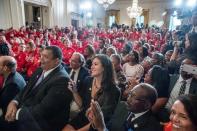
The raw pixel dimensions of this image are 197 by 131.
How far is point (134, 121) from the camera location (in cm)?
170

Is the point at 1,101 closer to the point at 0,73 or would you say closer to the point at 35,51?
the point at 0,73

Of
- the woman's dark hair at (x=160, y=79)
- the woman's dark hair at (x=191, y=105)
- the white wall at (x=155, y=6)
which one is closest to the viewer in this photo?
the woman's dark hair at (x=191, y=105)

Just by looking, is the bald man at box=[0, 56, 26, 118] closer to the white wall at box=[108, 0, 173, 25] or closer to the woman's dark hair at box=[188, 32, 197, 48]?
the woman's dark hair at box=[188, 32, 197, 48]

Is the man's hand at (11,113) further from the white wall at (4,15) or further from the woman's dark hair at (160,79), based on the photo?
the white wall at (4,15)

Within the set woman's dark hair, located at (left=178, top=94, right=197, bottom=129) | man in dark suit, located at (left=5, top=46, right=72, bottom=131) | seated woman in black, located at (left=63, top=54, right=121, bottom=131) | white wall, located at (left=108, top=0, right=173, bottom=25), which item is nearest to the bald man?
man in dark suit, located at (left=5, top=46, right=72, bottom=131)

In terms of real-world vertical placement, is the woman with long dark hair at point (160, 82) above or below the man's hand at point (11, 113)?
above

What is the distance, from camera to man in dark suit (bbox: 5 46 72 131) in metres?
2.01

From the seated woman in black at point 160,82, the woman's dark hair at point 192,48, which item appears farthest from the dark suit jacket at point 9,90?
the woman's dark hair at point 192,48

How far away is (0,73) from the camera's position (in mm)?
2555

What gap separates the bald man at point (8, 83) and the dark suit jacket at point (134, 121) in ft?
4.00

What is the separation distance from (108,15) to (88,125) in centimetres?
2073

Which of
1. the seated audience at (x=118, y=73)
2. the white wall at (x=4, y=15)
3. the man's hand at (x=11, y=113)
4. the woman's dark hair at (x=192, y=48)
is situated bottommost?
the man's hand at (x=11, y=113)

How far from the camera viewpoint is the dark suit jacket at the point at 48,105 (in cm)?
200

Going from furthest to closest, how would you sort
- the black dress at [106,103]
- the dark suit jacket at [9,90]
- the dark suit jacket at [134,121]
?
1. the dark suit jacket at [9,90]
2. the black dress at [106,103]
3. the dark suit jacket at [134,121]
